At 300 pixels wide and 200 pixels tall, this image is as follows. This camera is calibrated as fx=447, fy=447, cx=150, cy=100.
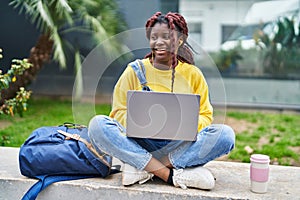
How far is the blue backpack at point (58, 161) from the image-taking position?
221 cm

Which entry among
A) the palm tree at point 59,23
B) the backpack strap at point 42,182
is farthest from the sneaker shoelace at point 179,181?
the palm tree at point 59,23

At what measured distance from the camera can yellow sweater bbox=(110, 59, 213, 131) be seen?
2209mm

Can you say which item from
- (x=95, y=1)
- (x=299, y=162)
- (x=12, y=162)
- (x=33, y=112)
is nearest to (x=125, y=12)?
(x=95, y=1)

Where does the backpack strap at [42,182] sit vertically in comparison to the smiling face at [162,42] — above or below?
below

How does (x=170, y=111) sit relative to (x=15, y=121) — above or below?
above

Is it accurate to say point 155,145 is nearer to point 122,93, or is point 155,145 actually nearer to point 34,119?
point 122,93

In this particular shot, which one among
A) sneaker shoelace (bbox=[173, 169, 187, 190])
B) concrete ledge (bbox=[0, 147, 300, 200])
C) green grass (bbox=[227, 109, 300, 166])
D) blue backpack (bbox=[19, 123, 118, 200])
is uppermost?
blue backpack (bbox=[19, 123, 118, 200])

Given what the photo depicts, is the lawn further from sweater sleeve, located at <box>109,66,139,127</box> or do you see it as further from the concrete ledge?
sweater sleeve, located at <box>109,66,139,127</box>

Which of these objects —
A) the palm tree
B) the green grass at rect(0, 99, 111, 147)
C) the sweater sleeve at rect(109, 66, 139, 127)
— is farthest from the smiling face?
the palm tree

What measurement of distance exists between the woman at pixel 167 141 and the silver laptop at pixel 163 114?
0.11 metres

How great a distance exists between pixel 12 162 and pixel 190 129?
1104 millimetres

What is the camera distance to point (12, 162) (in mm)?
2561

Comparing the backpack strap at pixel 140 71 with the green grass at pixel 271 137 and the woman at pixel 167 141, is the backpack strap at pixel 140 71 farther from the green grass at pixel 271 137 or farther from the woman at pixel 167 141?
→ the green grass at pixel 271 137

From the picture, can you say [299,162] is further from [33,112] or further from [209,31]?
[33,112]
